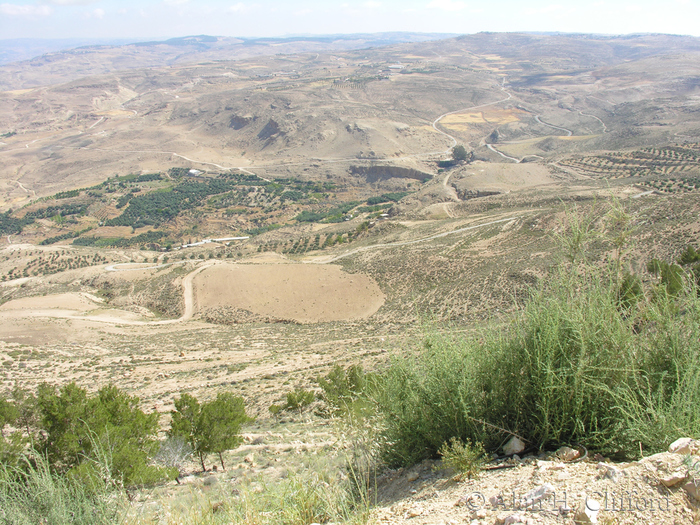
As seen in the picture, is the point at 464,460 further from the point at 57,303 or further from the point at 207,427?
the point at 57,303

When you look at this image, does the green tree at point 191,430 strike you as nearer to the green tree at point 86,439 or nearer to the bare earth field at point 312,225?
the bare earth field at point 312,225

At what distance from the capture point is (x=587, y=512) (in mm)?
3826

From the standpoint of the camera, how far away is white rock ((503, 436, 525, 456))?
5.50m

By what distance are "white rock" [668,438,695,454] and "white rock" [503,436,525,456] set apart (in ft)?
5.33

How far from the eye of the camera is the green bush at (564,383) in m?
5.01

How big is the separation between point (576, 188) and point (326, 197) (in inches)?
1945

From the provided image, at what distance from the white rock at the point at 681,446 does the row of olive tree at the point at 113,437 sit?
7.59 meters

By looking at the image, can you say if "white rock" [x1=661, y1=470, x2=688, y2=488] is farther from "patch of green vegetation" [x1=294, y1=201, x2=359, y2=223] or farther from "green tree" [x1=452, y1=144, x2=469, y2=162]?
"green tree" [x1=452, y1=144, x2=469, y2=162]

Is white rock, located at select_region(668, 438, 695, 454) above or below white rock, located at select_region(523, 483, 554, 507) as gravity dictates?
above

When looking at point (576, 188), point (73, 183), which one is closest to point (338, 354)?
point (576, 188)

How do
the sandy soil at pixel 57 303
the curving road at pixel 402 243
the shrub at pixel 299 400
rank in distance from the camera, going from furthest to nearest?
the curving road at pixel 402 243 → the sandy soil at pixel 57 303 → the shrub at pixel 299 400

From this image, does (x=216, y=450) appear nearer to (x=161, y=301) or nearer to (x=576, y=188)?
(x=161, y=301)

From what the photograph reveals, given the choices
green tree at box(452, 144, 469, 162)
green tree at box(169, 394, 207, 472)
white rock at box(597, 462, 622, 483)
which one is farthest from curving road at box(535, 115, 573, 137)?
white rock at box(597, 462, 622, 483)

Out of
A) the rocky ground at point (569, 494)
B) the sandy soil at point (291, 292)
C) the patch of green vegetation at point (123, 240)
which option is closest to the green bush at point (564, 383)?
the rocky ground at point (569, 494)
